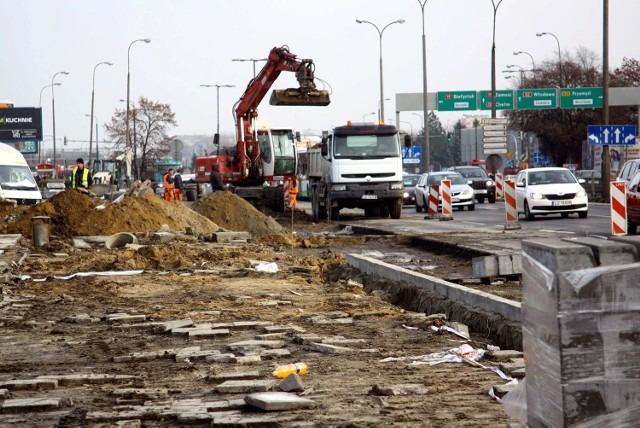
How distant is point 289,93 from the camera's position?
95.6 ft

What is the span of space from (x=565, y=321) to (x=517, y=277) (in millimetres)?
9160

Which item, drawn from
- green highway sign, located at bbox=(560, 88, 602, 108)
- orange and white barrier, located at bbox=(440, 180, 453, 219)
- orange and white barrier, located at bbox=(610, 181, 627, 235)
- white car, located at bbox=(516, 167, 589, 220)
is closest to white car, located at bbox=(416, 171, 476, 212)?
orange and white barrier, located at bbox=(440, 180, 453, 219)

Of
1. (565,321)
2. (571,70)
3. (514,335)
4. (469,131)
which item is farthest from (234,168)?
(469,131)

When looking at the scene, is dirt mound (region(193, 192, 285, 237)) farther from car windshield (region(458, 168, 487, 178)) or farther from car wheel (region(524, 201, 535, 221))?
car windshield (region(458, 168, 487, 178))

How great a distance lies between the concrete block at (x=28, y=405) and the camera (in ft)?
21.3

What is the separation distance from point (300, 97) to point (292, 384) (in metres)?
22.7

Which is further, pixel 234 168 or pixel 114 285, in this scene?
pixel 234 168

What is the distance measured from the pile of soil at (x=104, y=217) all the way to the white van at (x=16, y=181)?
27.3ft

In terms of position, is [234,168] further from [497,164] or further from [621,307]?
[621,307]

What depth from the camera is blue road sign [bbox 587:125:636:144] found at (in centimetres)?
3894

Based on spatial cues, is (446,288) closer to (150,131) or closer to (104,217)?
(104,217)

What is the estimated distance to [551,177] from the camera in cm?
3222

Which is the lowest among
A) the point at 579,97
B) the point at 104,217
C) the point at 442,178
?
the point at 104,217

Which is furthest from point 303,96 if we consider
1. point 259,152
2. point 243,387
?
point 243,387
